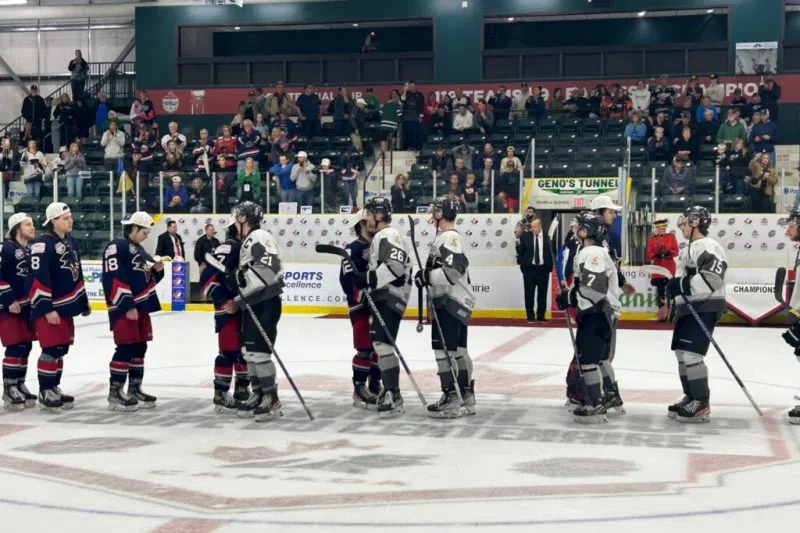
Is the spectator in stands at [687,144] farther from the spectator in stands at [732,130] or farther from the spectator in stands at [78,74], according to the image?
the spectator in stands at [78,74]

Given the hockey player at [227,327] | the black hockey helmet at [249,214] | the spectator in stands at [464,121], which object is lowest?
the hockey player at [227,327]

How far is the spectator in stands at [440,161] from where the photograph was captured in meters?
20.1

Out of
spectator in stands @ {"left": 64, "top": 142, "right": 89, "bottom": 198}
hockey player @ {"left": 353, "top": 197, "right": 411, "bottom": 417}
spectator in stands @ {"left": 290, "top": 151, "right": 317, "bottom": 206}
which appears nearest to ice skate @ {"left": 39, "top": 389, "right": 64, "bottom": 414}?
hockey player @ {"left": 353, "top": 197, "right": 411, "bottom": 417}

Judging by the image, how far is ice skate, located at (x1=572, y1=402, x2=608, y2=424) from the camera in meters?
8.52

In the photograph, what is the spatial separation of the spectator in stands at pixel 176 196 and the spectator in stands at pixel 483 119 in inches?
239

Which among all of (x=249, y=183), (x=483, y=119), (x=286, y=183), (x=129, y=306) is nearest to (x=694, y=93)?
(x=483, y=119)

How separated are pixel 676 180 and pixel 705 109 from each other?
3224 millimetres

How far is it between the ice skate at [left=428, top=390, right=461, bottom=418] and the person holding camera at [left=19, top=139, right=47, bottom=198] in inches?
530

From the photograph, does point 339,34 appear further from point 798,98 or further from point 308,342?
point 308,342

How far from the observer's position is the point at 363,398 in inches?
363

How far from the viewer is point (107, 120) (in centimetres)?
2538

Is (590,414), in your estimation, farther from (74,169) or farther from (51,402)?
(74,169)

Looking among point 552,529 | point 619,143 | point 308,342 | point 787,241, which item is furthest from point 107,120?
point 552,529

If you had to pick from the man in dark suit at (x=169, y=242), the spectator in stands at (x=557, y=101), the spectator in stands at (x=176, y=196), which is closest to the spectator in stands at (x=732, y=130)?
the spectator in stands at (x=557, y=101)
